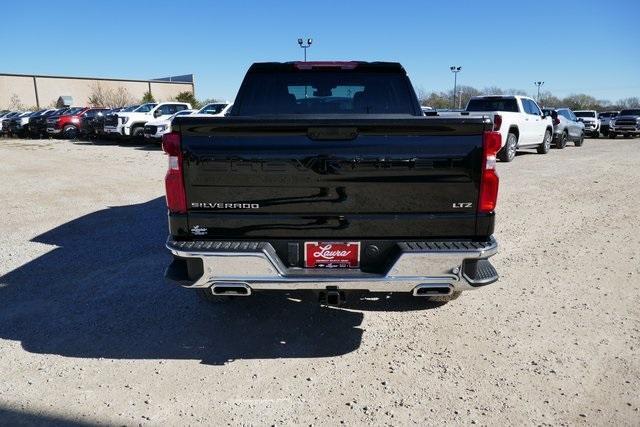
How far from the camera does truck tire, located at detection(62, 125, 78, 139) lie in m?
26.5

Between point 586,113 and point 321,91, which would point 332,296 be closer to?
point 321,91

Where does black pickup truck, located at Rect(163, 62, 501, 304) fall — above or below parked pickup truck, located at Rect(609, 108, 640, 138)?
above

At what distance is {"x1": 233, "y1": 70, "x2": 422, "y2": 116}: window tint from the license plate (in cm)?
209

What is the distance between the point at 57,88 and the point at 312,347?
72346 millimetres

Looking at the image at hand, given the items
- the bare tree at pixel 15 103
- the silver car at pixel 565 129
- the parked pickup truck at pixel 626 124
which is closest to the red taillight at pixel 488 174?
the silver car at pixel 565 129

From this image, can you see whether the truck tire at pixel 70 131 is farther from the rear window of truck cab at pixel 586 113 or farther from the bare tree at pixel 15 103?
the bare tree at pixel 15 103

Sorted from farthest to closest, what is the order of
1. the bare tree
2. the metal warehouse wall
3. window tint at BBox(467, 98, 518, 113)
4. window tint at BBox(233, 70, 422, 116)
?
the metal warehouse wall
the bare tree
window tint at BBox(467, 98, 518, 113)
window tint at BBox(233, 70, 422, 116)

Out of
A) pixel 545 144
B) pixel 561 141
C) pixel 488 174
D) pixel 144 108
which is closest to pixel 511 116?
pixel 545 144

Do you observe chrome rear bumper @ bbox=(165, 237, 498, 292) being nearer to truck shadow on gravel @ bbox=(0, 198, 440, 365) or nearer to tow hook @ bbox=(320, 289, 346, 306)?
tow hook @ bbox=(320, 289, 346, 306)

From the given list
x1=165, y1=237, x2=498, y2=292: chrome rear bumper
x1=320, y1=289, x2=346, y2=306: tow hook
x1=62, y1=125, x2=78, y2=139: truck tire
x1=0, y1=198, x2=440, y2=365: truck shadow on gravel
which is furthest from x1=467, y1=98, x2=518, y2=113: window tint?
x1=62, y1=125, x2=78, y2=139: truck tire

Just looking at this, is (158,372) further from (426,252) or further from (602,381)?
(602,381)

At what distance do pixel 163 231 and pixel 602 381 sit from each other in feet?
17.6

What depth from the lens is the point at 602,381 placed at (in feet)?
10.0

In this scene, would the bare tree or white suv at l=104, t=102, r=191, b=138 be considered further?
the bare tree
